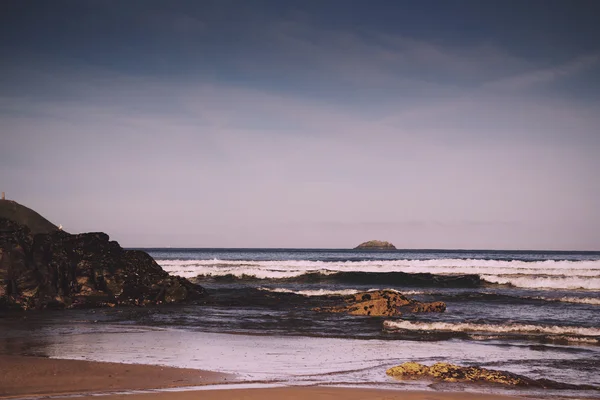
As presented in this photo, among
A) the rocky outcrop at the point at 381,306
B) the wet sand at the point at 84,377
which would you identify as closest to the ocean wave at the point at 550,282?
the rocky outcrop at the point at 381,306

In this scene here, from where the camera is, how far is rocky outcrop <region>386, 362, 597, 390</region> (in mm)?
7916

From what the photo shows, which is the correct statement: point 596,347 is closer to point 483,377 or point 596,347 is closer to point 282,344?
point 483,377

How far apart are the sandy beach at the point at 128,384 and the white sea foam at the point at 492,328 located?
23.7ft

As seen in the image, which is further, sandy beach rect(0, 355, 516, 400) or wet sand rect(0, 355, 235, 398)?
wet sand rect(0, 355, 235, 398)

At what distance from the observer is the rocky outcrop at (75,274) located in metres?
17.8

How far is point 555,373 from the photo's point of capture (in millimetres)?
8820

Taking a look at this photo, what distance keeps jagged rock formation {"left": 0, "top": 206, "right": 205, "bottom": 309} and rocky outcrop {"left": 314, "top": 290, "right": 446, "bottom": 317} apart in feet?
21.9

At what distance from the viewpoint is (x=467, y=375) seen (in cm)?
815

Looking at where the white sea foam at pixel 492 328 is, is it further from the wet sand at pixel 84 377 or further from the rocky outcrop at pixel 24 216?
the rocky outcrop at pixel 24 216

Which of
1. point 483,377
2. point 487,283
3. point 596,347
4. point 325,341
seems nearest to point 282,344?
point 325,341

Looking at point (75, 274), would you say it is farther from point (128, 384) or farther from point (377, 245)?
point (377, 245)

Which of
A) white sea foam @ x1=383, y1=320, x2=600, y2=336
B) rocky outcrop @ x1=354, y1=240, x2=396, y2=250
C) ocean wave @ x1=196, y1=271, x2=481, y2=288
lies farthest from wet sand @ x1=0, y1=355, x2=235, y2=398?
rocky outcrop @ x1=354, y1=240, x2=396, y2=250

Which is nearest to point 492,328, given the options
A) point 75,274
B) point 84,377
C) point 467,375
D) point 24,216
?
point 467,375

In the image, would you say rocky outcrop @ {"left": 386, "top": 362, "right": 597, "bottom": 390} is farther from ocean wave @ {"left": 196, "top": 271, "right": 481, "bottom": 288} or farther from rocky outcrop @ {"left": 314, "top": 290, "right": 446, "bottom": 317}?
ocean wave @ {"left": 196, "top": 271, "right": 481, "bottom": 288}
